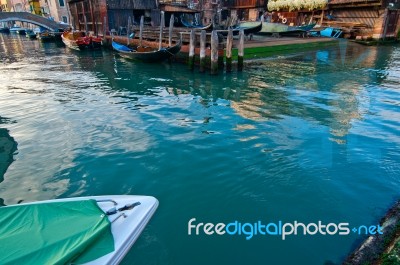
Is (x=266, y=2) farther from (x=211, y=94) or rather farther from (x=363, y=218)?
(x=363, y=218)

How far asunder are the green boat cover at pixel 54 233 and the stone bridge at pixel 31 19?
39.8 metres

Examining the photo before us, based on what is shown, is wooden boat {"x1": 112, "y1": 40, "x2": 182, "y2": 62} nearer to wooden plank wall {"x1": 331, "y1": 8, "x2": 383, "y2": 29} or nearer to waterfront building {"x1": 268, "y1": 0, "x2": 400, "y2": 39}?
waterfront building {"x1": 268, "y1": 0, "x2": 400, "y2": 39}

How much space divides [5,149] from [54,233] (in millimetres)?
4819

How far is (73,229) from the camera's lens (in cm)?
283

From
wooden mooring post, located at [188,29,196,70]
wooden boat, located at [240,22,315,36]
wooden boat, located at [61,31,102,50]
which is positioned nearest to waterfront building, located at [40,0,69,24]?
wooden boat, located at [61,31,102,50]

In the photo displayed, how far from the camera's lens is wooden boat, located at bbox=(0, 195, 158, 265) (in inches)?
98.8

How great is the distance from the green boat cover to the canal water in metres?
0.89

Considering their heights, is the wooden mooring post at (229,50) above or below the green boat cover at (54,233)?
above

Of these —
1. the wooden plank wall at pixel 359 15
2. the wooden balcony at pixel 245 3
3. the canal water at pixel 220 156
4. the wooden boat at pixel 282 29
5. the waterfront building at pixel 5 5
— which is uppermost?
the waterfront building at pixel 5 5

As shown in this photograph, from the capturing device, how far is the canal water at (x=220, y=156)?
3799mm

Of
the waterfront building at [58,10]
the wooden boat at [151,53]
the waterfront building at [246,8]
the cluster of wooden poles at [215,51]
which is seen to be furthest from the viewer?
the waterfront building at [58,10]

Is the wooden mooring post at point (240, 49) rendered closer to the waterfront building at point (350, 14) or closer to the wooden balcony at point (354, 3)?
the waterfront building at point (350, 14)

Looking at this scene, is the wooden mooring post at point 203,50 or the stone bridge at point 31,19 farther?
the stone bridge at point 31,19

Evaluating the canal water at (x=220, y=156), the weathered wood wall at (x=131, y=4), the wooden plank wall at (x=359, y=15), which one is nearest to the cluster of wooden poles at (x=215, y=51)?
the canal water at (x=220, y=156)
